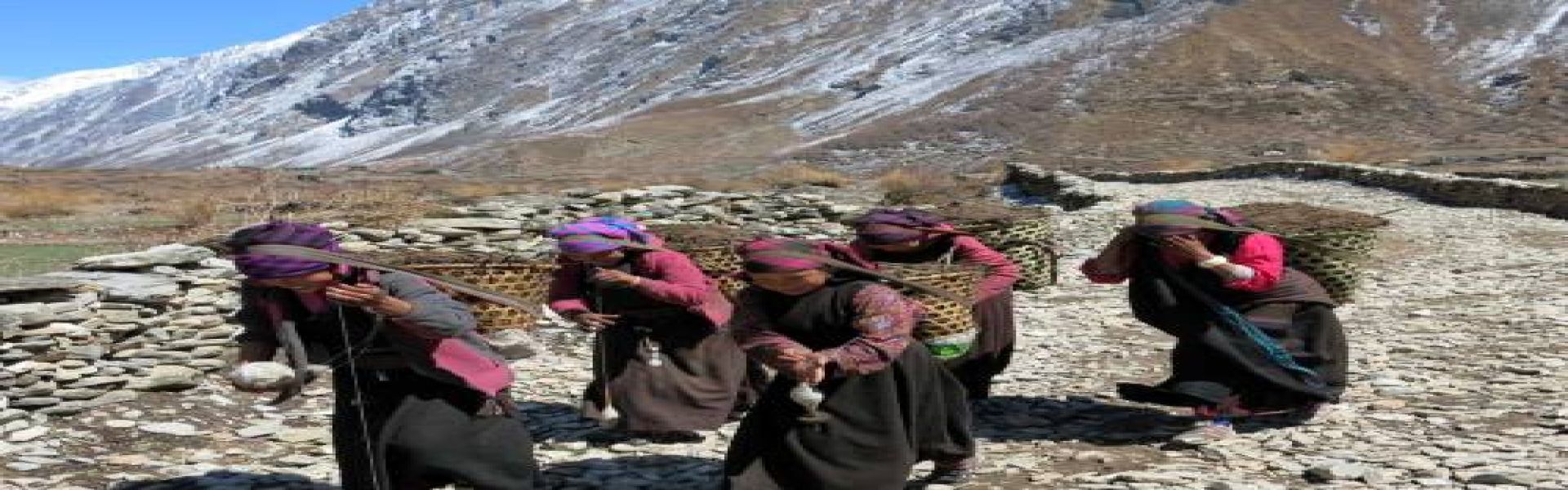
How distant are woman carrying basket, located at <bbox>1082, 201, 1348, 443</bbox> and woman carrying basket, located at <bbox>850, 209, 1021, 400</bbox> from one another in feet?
A: 1.84

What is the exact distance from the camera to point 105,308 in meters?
8.66

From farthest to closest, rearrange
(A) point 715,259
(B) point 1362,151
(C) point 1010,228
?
1. (B) point 1362,151
2. (C) point 1010,228
3. (A) point 715,259

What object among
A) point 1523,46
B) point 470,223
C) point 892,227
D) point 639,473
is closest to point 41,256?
point 470,223

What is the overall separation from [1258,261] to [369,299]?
15.1 ft

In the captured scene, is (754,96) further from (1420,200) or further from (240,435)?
(240,435)

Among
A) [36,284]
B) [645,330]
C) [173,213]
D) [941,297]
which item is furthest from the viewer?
[173,213]

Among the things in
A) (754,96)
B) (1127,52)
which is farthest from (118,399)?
(754,96)

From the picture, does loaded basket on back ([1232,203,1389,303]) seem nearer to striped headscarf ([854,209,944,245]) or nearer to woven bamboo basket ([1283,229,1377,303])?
woven bamboo basket ([1283,229,1377,303])

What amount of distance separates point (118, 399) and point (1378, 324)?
9.94 meters

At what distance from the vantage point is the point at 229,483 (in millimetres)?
6668

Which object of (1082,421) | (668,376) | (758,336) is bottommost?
(1082,421)

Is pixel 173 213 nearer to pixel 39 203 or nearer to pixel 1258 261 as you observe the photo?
pixel 39 203

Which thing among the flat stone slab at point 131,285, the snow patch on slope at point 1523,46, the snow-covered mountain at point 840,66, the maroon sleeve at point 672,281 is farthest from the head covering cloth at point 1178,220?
the snow patch on slope at point 1523,46

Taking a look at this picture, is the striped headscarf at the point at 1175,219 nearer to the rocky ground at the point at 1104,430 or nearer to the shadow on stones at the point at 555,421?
the rocky ground at the point at 1104,430
